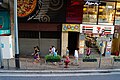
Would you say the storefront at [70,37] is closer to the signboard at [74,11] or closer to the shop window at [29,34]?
the signboard at [74,11]

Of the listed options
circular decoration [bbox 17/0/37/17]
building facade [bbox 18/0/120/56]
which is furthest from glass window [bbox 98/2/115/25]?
circular decoration [bbox 17/0/37/17]

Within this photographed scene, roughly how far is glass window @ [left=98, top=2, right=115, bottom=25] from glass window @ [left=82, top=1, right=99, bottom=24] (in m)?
0.52

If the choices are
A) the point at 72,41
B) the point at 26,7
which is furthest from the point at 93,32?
the point at 26,7

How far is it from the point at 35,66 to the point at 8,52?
3.50 meters

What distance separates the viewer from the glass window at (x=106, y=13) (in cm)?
1939

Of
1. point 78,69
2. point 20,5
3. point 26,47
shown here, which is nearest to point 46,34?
point 26,47

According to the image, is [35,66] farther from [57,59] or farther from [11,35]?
[11,35]

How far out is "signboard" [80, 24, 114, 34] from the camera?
19078 millimetres

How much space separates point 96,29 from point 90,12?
1.80 meters

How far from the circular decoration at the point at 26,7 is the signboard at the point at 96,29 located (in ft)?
16.6

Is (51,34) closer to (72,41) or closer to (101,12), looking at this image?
(72,41)

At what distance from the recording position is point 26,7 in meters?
18.4

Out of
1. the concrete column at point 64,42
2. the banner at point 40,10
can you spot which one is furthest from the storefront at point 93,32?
the banner at point 40,10

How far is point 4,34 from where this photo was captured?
1848 cm
